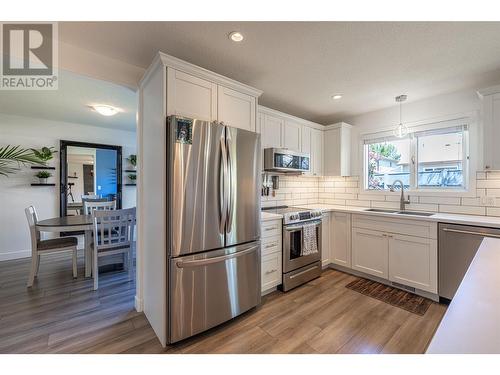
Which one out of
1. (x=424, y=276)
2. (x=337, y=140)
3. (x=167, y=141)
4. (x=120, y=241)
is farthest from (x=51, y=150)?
(x=424, y=276)

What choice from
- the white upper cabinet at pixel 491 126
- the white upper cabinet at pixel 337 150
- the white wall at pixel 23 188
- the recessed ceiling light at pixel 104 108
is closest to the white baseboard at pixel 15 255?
the white wall at pixel 23 188

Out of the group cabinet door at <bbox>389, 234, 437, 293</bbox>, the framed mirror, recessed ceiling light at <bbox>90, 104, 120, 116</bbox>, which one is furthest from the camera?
the framed mirror

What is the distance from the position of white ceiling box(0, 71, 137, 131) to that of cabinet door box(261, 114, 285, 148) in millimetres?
1549

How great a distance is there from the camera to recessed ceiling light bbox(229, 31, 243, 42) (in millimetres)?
1721

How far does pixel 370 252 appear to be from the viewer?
292 cm

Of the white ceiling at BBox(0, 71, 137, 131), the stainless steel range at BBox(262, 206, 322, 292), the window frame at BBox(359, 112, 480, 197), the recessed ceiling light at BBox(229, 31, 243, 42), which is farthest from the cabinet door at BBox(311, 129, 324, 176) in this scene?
the white ceiling at BBox(0, 71, 137, 131)

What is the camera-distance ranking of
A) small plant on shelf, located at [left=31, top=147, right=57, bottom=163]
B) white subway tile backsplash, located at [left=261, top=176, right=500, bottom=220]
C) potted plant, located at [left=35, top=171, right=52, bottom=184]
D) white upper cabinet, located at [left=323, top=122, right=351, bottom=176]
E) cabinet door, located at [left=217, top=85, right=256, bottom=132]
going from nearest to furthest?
cabinet door, located at [left=217, top=85, right=256, bottom=132] → white subway tile backsplash, located at [left=261, top=176, right=500, bottom=220] → white upper cabinet, located at [left=323, top=122, right=351, bottom=176] → small plant on shelf, located at [left=31, top=147, right=57, bottom=163] → potted plant, located at [left=35, top=171, right=52, bottom=184]

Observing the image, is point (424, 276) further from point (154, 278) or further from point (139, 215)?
point (139, 215)

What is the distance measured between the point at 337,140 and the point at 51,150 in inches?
200

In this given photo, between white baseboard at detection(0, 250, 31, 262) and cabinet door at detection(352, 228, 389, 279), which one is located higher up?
cabinet door at detection(352, 228, 389, 279)

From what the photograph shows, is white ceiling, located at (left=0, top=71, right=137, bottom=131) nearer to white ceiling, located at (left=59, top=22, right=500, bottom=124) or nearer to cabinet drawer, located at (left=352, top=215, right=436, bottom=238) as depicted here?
white ceiling, located at (left=59, top=22, right=500, bottom=124)

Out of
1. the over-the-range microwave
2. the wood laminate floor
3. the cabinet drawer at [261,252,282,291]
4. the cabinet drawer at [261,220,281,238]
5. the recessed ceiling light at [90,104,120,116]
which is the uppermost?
the recessed ceiling light at [90,104,120,116]

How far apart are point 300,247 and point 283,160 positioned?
1.13 m

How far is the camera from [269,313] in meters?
2.24
